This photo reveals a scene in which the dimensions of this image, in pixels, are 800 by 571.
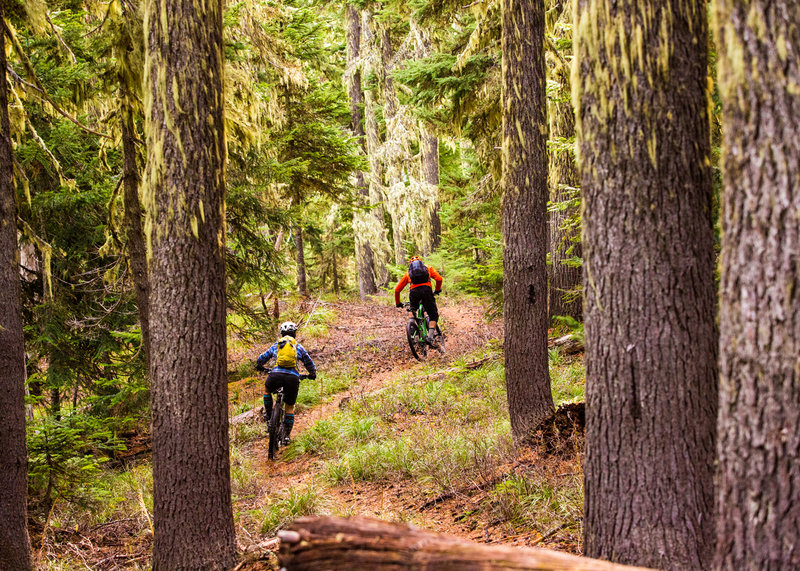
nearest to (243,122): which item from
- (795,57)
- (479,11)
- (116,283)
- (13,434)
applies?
(116,283)

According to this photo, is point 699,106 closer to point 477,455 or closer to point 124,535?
point 477,455

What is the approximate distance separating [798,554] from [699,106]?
232 cm

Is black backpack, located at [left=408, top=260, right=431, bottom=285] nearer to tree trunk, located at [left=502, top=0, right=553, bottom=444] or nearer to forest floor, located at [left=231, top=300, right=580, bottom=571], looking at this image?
forest floor, located at [left=231, top=300, right=580, bottom=571]

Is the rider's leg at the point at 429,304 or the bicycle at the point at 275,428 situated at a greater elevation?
the rider's leg at the point at 429,304

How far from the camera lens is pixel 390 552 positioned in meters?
2.42

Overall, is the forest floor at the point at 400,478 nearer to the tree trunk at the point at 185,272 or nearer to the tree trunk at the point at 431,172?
the tree trunk at the point at 185,272

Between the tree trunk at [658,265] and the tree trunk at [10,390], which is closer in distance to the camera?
the tree trunk at [658,265]

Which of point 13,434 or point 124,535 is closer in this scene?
point 13,434

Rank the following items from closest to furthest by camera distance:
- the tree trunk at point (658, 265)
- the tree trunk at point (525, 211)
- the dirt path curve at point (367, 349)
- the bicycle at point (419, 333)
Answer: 1. the tree trunk at point (658, 265)
2. the tree trunk at point (525, 211)
3. the dirt path curve at point (367, 349)
4. the bicycle at point (419, 333)

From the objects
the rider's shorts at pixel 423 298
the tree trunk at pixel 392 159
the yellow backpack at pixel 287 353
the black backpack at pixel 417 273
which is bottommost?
the yellow backpack at pixel 287 353

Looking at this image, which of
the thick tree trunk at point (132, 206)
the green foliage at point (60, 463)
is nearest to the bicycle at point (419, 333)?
the thick tree trunk at point (132, 206)

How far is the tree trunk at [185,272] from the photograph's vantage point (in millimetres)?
4707

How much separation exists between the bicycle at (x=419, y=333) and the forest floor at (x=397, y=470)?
1.77 ft

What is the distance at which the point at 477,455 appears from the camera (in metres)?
6.57
